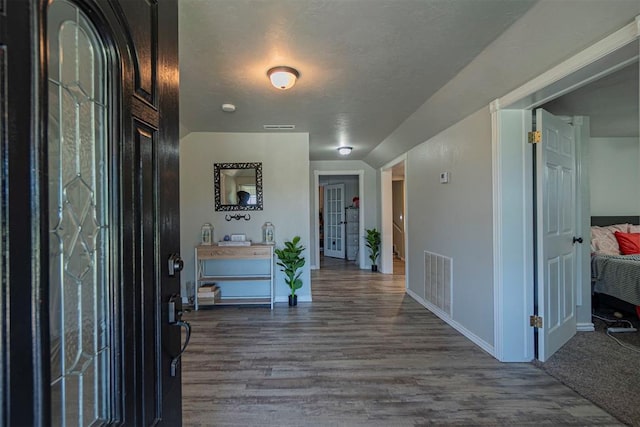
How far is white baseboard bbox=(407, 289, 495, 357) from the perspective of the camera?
2690 mm

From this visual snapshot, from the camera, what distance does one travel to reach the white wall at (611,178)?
4.43m

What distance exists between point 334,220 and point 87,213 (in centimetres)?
775

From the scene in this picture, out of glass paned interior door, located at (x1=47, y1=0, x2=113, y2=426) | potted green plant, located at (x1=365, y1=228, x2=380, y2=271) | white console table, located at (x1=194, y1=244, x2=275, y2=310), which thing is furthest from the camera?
potted green plant, located at (x1=365, y1=228, x2=380, y2=271)

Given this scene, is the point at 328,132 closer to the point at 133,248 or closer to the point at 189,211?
the point at 189,211

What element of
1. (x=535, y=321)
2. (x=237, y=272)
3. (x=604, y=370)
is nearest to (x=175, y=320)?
(x=535, y=321)

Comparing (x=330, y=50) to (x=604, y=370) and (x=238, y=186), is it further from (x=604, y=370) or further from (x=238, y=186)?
(x=604, y=370)

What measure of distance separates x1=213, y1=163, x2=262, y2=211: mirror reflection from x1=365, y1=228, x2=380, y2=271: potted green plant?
2974 millimetres

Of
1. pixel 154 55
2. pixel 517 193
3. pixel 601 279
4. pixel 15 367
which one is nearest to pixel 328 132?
pixel 517 193

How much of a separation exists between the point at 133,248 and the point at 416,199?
403cm

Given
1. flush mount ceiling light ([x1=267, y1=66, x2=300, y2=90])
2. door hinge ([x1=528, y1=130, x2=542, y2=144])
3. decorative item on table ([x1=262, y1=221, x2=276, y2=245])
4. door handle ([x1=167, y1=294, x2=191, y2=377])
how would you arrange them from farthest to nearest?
decorative item on table ([x1=262, y1=221, x2=276, y2=245])
door hinge ([x1=528, y1=130, x2=542, y2=144])
flush mount ceiling light ([x1=267, y1=66, x2=300, y2=90])
door handle ([x1=167, y1=294, x2=191, y2=377])

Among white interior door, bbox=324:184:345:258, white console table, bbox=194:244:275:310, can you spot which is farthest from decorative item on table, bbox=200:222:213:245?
white interior door, bbox=324:184:345:258

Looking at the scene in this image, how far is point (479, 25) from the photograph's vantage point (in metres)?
1.79

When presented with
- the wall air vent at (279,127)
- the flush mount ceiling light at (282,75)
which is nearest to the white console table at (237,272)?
the wall air vent at (279,127)

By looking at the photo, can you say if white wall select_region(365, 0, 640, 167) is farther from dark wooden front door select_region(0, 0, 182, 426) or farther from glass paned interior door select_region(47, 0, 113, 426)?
glass paned interior door select_region(47, 0, 113, 426)
